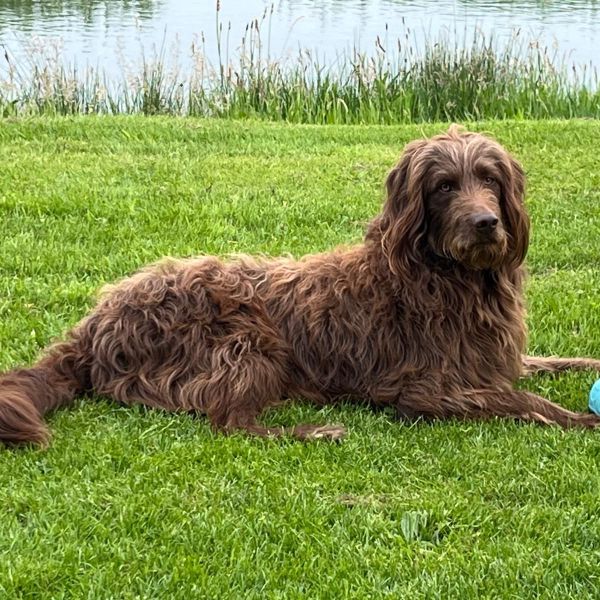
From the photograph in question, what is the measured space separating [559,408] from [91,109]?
27.2 feet

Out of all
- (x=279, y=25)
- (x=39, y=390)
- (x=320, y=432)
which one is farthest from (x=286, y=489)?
(x=279, y=25)

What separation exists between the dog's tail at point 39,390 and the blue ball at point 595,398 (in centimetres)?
241

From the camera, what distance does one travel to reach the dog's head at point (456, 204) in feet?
15.0

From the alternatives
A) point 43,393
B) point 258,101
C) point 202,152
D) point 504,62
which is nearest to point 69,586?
point 43,393

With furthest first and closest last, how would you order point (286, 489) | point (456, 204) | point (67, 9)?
1. point (67, 9)
2. point (456, 204)
3. point (286, 489)

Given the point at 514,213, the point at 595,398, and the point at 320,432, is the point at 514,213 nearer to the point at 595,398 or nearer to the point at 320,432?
the point at 595,398

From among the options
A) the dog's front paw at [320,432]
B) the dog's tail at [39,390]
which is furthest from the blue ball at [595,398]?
the dog's tail at [39,390]

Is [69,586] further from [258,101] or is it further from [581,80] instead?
[581,80]

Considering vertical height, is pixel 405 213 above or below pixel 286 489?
above

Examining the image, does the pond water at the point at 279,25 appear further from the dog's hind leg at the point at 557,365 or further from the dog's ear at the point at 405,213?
the dog's hind leg at the point at 557,365

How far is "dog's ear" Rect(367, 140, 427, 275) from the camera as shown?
4664 millimetres

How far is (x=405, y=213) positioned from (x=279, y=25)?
13912 mm

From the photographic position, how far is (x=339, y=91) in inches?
467

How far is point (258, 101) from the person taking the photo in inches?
462
